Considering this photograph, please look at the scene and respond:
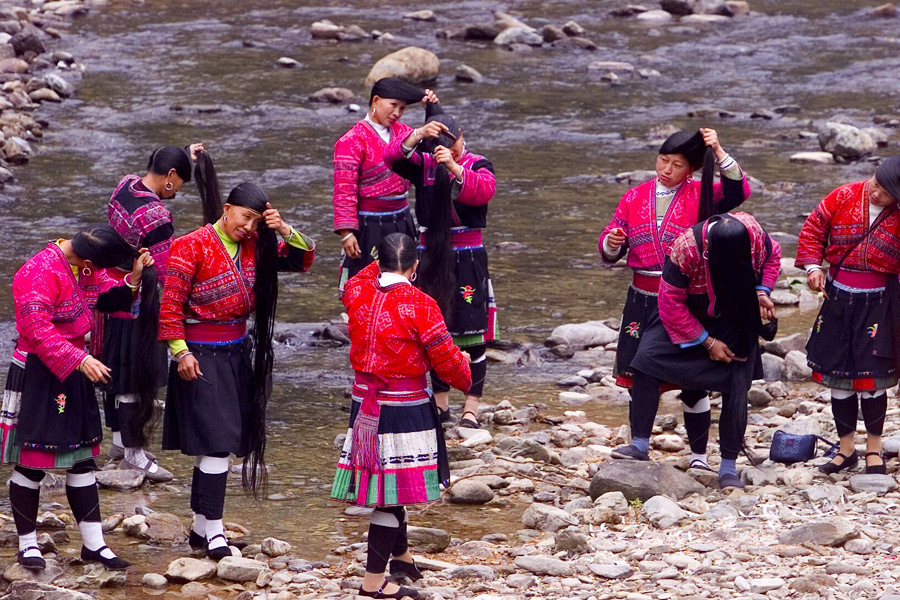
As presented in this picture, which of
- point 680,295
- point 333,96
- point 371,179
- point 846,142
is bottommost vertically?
point 680,295

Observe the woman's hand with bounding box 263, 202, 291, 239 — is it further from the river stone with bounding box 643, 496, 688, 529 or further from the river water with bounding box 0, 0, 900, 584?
the river stone with bounding box 643, 496, 688, 529

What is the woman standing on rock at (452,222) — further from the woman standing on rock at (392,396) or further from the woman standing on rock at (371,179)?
the woman standing on rock at (392,396)

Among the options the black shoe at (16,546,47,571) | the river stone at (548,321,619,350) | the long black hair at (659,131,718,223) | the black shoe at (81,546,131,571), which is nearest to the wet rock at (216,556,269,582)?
the black shoe at (81,546,131,571)

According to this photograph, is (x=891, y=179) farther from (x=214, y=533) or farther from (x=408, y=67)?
(x=408, y=67)

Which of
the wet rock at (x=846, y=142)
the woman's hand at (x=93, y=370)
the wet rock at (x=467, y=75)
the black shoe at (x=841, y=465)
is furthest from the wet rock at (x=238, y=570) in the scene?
the wet rock at (x=467, y=75)

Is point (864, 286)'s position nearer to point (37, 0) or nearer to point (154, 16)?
point (154, 16)

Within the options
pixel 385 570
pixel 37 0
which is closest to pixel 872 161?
pixel 385 570

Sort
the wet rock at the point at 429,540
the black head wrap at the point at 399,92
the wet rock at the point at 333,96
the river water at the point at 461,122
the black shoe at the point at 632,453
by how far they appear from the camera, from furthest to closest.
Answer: the wet rock at the point at 333,96 → the river water at the point at 461,122 → the black head wrap at the point at 399,92 → the black shoe at the point at 632,453 → the wet rock at the point at 429,540

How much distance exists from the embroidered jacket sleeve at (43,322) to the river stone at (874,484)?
12.3 ft

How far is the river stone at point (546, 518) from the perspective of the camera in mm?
6531

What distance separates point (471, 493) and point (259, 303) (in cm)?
161

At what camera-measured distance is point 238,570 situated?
19.3 ft

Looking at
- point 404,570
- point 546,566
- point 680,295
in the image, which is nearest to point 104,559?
point 404,570

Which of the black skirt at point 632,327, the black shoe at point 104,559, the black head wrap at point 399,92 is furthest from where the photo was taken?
the black head wrap at point 399,92
